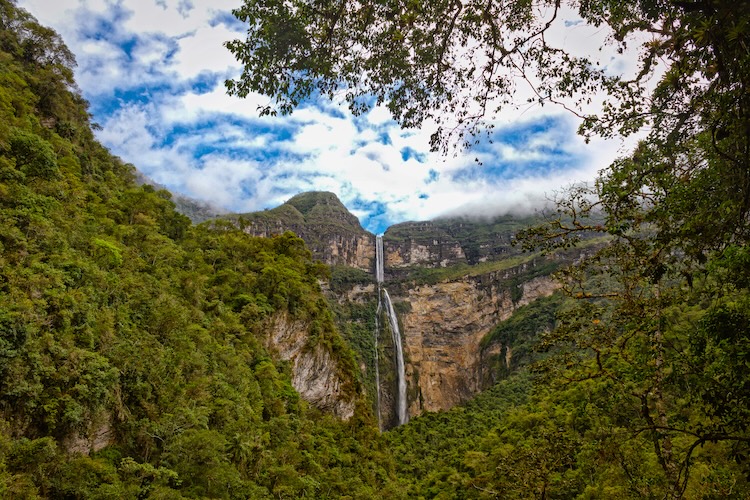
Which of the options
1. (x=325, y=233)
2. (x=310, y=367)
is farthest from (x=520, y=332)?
(x=310, y=367)

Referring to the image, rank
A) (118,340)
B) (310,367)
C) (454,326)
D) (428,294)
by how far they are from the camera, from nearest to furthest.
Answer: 1. (118,340)
2. (310,367)
3. (454,326)
4. (428,294)

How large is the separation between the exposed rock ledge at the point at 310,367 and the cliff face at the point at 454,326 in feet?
159

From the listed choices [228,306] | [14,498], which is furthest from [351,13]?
[228,306]

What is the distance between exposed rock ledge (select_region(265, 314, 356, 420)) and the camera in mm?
23578

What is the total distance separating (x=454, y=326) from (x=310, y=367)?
6241 cm

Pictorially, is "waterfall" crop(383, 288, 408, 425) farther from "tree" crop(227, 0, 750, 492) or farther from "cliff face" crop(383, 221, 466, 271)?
"tree" crop(227, 0, 750, 492)

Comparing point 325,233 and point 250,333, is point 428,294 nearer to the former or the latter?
point 325,233

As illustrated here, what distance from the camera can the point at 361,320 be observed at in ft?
262

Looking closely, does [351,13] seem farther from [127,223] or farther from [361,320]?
[361,320]

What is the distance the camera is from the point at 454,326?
277 ft

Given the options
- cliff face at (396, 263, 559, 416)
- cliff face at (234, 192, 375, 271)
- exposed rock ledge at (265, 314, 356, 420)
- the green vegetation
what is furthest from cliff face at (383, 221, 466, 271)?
exposed rock ledge at (265, 314, 356, 420)

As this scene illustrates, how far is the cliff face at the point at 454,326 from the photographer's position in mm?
77000

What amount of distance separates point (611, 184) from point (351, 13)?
13.5 feet

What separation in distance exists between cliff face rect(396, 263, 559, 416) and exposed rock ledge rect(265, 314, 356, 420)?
48584 millimetres
